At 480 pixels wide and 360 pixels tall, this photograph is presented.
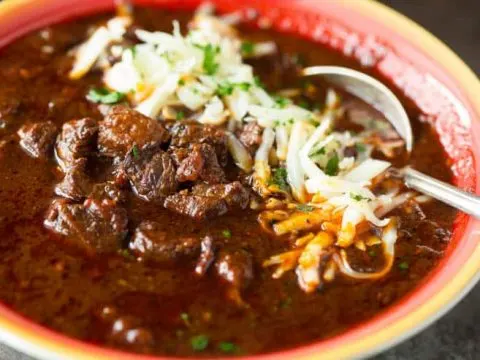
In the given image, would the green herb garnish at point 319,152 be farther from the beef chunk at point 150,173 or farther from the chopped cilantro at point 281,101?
the beef chunk at point 150,173

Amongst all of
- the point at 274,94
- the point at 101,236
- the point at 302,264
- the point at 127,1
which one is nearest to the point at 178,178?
the point at 101,236

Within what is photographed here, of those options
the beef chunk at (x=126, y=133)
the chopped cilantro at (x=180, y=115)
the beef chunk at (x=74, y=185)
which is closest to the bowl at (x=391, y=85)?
the beef chunk at (x=74, y=185)

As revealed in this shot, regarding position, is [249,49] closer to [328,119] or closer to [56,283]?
[328,119]

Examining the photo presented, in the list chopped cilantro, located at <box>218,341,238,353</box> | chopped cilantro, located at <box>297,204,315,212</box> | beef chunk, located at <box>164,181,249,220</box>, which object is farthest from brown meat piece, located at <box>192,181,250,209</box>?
chopped cilantro, located at <box>218,341,238,353</box>

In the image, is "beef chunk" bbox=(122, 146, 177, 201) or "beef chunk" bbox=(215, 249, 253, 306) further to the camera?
"beef chunk" bbox=(122, 146, 177, 201)

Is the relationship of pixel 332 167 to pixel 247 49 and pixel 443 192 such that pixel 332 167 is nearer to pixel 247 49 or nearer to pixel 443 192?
pixel 443 192

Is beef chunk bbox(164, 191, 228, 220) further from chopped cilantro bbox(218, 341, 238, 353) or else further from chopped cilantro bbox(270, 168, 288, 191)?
chopped cilantro bbox(218, 341, 238, 353)
